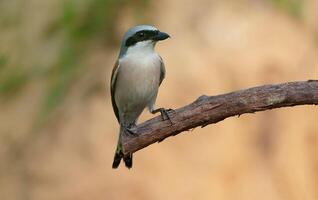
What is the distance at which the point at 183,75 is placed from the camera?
21.1 feet

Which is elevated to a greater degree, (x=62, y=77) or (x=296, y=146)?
(x=62, y=77)

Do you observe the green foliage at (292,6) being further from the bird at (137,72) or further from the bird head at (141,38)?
the bird head at (141,38)

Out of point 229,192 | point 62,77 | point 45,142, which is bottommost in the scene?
point 229,192

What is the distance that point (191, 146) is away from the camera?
21.2 ft

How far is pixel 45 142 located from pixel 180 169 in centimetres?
89

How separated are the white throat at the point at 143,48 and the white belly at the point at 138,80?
0.08ft

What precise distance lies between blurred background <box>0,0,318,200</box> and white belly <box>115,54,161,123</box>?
5.42 feet

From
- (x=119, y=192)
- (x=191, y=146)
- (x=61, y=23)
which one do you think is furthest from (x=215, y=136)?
(x=61, y=23)

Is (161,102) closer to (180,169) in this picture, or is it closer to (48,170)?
(180,169)

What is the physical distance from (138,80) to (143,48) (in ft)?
0.49

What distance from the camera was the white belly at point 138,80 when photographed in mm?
4637

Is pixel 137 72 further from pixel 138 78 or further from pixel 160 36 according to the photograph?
pixel 160 36

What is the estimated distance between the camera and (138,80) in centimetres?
464

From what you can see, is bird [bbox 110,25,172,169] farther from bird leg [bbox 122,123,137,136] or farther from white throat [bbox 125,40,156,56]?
bird leg [bbox 122,123,137,136]
